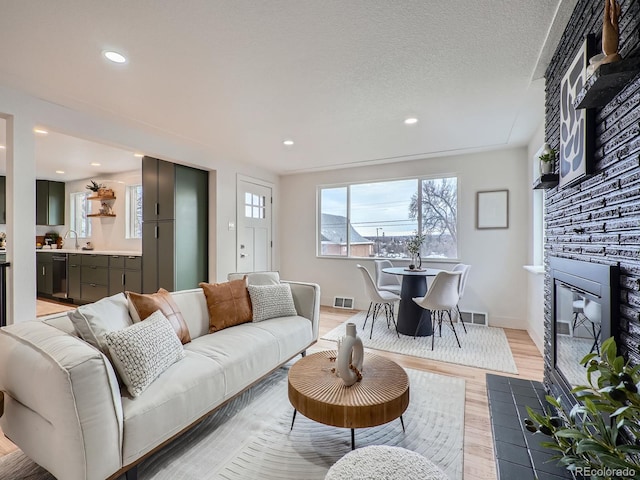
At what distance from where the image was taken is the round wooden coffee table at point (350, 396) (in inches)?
60.4

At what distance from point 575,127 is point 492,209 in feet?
9.39

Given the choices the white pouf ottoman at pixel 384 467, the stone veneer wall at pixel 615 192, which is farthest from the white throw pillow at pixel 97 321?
the stone veneer wall at pixel 615 192

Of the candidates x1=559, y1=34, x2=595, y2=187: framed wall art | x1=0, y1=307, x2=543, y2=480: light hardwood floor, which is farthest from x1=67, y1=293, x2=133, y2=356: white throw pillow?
x1=559, y1=34, x2=595, y2=187: framed wall art

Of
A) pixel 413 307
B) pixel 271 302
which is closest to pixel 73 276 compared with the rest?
pixel 271 302

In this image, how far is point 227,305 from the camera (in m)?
2.59

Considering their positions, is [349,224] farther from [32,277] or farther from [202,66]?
[32,277]

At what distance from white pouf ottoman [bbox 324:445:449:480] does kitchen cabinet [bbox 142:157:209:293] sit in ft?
11.8

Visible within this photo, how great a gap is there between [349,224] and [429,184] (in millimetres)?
1445

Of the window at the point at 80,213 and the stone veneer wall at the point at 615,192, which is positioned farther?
the window at the point at 80,213

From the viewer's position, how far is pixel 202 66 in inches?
88.1

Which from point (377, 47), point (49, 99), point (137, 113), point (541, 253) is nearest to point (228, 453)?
point (377, 47)

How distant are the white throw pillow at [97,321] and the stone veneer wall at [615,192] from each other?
7.50 feet

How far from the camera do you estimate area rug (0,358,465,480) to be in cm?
157

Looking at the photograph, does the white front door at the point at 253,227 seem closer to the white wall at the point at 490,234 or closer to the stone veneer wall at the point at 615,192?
the white wall at the point at 490,234
